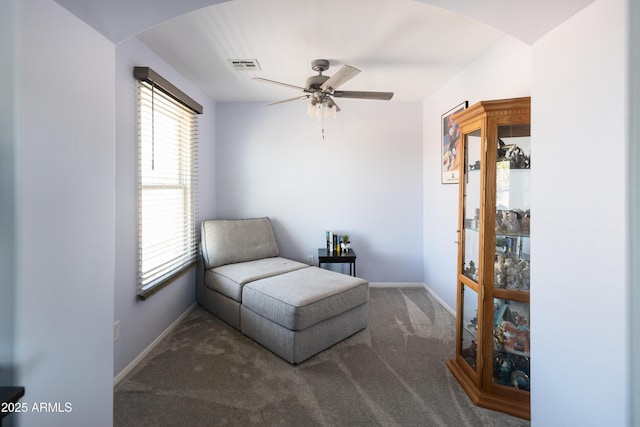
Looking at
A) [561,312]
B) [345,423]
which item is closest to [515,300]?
[561,312]

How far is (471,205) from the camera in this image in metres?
1.91

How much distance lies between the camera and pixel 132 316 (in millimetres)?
2098

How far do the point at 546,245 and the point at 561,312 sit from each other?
0.83ft

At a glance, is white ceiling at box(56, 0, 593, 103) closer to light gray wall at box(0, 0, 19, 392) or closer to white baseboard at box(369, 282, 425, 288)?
light gray wall at box(0, 0, 19, 392)

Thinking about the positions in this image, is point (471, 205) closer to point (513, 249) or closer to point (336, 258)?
point (513, 249)

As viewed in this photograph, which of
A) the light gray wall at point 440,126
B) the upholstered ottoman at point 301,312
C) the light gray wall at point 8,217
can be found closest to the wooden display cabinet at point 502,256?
the light gray wall at point 440,126

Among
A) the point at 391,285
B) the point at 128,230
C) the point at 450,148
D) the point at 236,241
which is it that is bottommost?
the point at 391,285

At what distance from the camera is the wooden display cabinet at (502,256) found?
1676 millimetres

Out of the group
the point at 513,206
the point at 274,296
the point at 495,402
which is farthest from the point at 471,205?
the point at 274,296

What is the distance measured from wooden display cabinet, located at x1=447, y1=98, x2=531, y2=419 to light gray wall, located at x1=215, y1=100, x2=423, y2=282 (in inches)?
77.4

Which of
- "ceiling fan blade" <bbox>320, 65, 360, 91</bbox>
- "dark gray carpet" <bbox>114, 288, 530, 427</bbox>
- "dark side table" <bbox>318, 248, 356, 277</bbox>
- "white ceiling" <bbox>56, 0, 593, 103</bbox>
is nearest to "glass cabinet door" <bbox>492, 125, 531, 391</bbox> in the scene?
"dark gray carpet" <bbox>114, 288, 530, 427</bbox>

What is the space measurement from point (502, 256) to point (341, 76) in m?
1.63

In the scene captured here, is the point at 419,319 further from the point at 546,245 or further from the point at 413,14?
the point at 413,14

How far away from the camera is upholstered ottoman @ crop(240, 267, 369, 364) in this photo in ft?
6.93
